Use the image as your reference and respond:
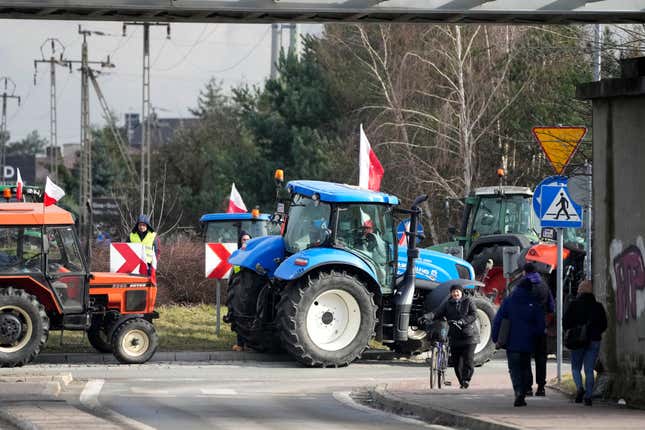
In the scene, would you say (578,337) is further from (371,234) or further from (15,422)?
(371,234)

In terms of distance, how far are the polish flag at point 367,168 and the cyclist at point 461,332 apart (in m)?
6.47

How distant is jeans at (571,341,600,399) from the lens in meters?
16.1

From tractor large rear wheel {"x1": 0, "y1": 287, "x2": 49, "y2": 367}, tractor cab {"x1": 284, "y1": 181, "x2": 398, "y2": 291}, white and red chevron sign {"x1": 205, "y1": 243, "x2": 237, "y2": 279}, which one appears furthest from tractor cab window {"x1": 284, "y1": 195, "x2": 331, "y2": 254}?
tractor large rear wheel {"x1": 0, "y1": 287, "x2": 49, "y2": 367}

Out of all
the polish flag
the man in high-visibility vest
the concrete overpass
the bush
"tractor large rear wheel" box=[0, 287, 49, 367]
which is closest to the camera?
the concrete overpass

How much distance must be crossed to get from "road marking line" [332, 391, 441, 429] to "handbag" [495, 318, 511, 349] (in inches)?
60.0

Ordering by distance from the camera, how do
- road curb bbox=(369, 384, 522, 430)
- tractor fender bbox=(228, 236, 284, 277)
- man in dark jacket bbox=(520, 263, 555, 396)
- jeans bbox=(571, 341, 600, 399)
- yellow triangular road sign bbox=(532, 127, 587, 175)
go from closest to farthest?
road curb bbox=(369, 384, 522, 430) < jeans bbox=(571, 341, 600, 399) < man in dark jacket bbox=(520, 263, 555, 396) < yellow triangular road sign bbox=(532, 127, 587, 175) < tractor fender bbox=(228, 236, 284, 277)

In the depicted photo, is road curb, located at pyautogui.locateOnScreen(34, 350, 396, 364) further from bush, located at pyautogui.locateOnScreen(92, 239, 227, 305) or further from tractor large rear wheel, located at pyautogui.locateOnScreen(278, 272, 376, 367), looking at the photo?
bush, located at pyautogui.locateOnScreen(92, 239, 227, 305)

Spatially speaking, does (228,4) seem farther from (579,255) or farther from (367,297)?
(579,255)

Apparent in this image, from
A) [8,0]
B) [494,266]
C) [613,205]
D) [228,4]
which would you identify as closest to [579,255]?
[494,266]

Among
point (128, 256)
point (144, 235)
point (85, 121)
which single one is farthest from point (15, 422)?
point (85, 121)

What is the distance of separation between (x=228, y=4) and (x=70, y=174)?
86.1 meters

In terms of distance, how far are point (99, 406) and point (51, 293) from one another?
5.81 metres

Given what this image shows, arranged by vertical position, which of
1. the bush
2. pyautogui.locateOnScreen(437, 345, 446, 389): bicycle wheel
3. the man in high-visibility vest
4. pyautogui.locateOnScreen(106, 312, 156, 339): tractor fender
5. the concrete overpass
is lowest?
pyautogui.locateOnScreen(437, 345, 446, 389): bicycle wheel

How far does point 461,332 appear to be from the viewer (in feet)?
62.1
